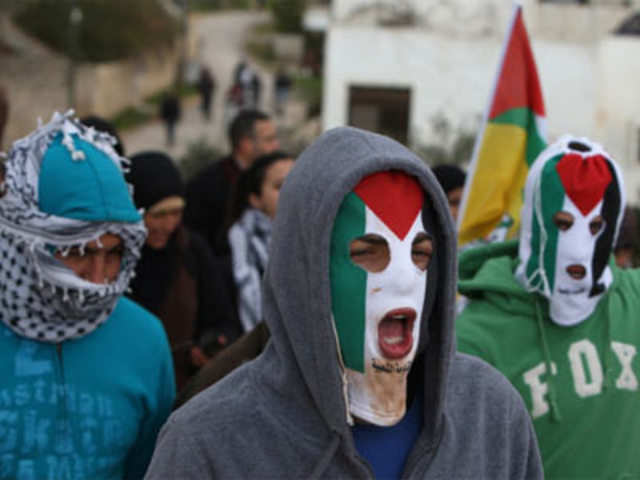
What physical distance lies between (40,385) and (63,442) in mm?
168

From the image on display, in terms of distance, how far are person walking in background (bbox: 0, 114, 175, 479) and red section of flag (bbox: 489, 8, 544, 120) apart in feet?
→ 8.81

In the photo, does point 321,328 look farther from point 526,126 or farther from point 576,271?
point 526,126

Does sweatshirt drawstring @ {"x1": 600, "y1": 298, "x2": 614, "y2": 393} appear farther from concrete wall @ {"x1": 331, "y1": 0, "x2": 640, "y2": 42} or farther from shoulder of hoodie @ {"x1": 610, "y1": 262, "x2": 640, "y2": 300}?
concrete wall @ {"x1": 331, "y1": 0, "x2": 640, "y2": 42}

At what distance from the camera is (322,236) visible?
2062 mm

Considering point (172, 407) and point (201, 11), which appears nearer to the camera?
point (172, 407)

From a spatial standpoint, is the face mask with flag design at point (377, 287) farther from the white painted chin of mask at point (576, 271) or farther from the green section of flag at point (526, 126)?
the green section of flag at point (526, 126)

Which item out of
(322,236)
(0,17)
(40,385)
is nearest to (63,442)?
(40,385)

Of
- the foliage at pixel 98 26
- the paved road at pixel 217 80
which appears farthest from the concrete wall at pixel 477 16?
the foliage at pixel 98 26

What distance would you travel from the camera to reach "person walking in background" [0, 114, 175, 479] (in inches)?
114

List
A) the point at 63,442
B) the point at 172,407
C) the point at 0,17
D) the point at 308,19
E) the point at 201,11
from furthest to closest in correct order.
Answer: the point at 201,11 → the point at 0,17 → the point at 308,19 → the point at 172,407 → the point at 63,442

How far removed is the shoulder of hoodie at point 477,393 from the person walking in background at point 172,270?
1983 millimetres

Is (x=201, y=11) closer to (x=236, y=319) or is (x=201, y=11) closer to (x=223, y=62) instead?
(x=223, y=62)

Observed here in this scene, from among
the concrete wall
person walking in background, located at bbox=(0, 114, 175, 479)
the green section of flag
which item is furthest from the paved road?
person walking in background, located at bbox=(0, 114, 175, 479)

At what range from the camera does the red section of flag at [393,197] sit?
2131 mm
